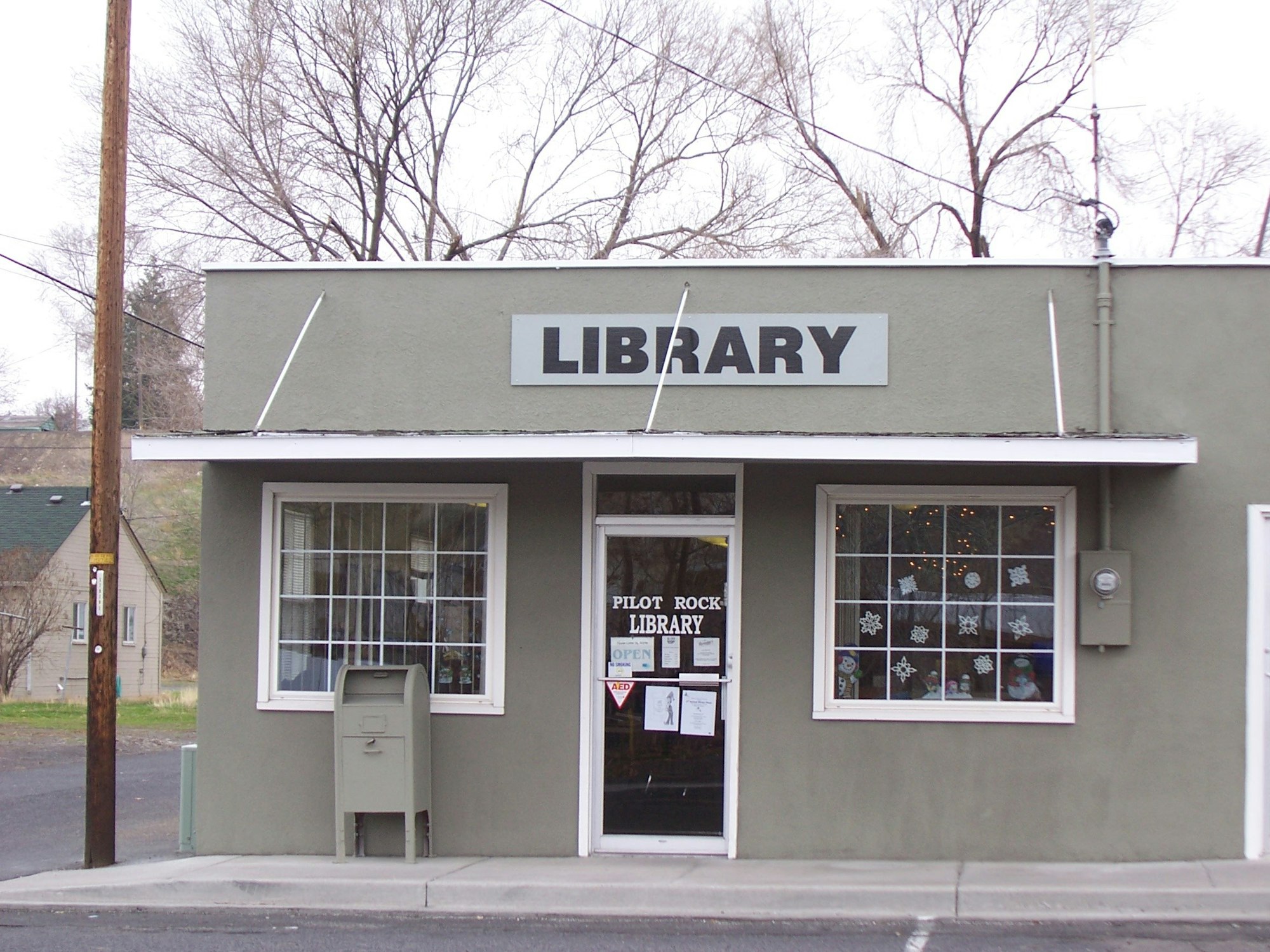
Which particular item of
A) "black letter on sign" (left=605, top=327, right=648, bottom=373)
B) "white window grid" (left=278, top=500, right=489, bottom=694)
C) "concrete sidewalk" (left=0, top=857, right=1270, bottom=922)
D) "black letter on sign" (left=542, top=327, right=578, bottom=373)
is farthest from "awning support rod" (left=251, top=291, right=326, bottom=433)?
"concrete sidewalk" (left=0, top=857, right=1270, bottom=922)

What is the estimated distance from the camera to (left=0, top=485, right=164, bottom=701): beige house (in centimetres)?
3112

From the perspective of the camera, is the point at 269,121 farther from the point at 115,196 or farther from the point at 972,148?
the point at 115,196

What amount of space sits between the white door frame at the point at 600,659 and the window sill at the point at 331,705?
25.2 inches

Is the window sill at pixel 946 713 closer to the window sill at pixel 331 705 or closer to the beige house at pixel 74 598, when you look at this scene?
the window sill at pixel 331 705

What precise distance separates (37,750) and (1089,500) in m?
15.5

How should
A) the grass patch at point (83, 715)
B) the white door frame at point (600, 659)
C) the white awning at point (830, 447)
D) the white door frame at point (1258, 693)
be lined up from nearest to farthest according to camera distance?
the white awning at point (830, 447)
the white door frame at point (1258, 693)
the white door frame at point (600, 659)
the grass patch at point (83, 715)

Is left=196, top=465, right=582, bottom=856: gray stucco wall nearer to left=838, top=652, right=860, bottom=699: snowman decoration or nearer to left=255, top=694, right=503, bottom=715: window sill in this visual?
left=255, top=694, right=503, bottom=715: window sill

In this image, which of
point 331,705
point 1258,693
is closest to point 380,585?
point 331,705

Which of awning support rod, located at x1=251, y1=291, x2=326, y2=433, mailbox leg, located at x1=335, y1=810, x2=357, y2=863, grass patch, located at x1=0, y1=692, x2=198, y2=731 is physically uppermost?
awning support rod, located at x1=251, y1=291, x2=326, y2=433

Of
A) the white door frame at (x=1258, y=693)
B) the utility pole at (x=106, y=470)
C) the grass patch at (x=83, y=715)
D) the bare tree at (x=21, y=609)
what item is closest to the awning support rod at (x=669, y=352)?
the utility pole at (x=106, y=470)

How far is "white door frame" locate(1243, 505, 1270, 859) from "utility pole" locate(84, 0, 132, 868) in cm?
724

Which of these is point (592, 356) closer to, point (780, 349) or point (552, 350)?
point (552, 350)

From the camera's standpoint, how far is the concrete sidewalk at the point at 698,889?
730cm

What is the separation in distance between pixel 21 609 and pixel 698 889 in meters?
23.4
